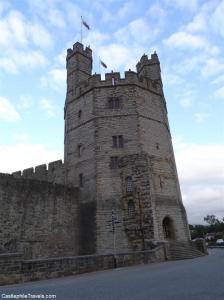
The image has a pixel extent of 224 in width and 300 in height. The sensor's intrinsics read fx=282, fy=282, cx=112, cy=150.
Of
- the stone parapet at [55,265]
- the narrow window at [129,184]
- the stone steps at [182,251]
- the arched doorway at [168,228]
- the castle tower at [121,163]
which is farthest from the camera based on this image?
the arched doorway at [168,228]

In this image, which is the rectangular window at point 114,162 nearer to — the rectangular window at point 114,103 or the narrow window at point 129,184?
the narrow window at point 129,184

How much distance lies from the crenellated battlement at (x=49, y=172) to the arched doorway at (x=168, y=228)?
25.0 ft

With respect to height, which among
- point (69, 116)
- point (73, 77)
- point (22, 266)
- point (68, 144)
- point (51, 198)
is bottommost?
point (22, 266)

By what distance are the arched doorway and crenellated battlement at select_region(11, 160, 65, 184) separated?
7.62m

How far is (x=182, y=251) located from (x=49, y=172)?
10426 millimetres

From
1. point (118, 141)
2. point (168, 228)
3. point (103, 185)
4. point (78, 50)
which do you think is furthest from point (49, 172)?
point (78, 50)

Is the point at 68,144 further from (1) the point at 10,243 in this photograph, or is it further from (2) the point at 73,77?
(1) the point at 10,243

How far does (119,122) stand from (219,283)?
14141mm

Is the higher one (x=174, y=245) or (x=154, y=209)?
(x=154, y=209)

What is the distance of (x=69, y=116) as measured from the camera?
21.5 m

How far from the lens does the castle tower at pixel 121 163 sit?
16.3m

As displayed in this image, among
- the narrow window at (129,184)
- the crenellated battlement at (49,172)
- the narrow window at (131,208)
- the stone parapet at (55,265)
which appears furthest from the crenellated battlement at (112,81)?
the stone parapet at (55,265)

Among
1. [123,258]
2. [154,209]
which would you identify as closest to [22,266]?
[123,258]

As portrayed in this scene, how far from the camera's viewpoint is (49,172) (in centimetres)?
2034
